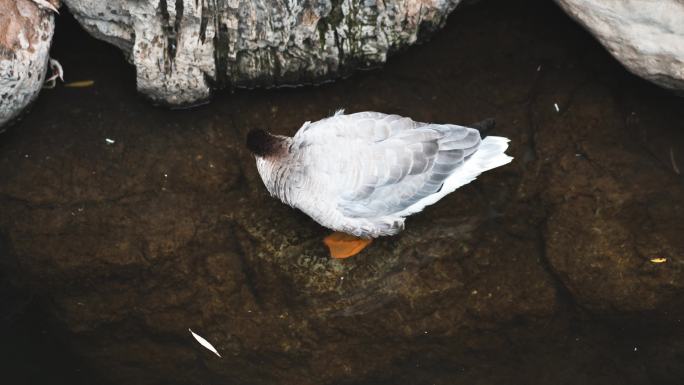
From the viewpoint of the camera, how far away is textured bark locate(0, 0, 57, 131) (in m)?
4.63

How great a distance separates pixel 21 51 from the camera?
15.4 ft

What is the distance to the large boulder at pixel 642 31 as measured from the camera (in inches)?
179

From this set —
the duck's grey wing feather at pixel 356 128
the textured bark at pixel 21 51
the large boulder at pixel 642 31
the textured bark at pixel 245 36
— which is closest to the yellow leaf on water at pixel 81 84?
the textured bark at pixel 21 51

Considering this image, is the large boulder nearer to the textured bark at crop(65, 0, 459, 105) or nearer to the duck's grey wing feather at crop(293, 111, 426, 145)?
the textured bark at crop(65, 0, 459, 105)

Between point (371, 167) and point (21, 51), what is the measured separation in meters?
2.20

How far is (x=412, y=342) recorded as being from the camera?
4551 millimetres

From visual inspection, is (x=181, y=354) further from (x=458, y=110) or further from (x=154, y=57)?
(x=458, y=110)

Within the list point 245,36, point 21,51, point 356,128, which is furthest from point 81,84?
point 356,128

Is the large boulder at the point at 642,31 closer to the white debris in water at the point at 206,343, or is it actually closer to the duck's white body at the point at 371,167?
the duck's white body at the point at 371,167

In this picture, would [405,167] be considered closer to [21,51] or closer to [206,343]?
[206,343]

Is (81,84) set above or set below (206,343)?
above

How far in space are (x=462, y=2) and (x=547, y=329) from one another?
228cm

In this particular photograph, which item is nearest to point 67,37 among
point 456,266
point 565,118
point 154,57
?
point 154,57

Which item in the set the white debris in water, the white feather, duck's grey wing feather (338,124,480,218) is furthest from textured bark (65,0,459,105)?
the white debris in water
